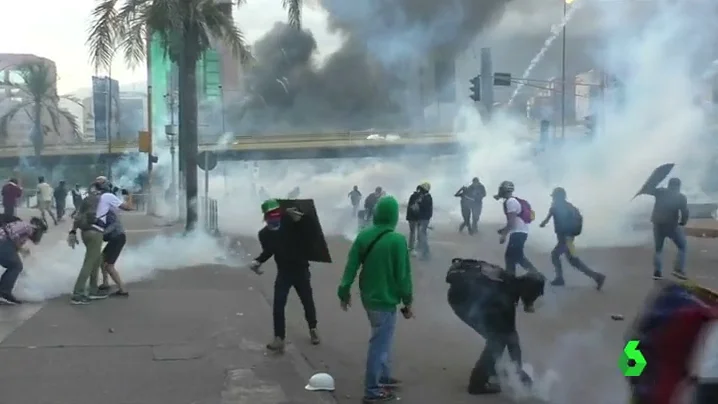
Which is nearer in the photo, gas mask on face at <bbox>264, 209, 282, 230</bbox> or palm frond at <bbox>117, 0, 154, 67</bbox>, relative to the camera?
gas mask on face at <bbox>264, 209, 282, 230</bbox>

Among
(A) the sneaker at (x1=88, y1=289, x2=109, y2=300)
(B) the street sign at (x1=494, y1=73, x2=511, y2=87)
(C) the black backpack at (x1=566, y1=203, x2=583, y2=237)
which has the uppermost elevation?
(B) the street sign at (x1=494, y1=73, x2=511, y2=87)

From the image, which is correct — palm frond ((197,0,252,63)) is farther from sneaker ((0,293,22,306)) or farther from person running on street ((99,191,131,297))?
sneaker ((0,293,22,306))

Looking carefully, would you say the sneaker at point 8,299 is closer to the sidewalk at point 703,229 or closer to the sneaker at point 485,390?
the sneaker at point 485,390

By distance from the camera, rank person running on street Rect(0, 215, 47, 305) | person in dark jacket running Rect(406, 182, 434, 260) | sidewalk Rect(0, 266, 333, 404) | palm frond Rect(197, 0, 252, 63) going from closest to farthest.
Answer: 1. sidewalk Rect(0, 266, 333, 404)
2. person running on street Rect(0, 215, 47, 305)
3. person in dark jacket running Rect(406, 182, 434, 260)
4. palm frond Rect(197, 0, 252, 63)

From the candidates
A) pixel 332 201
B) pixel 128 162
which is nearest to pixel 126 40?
pixel 332 201

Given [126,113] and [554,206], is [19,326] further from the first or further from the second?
[126,113]

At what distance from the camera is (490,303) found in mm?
6133

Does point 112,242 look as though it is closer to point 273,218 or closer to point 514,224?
point 273,218

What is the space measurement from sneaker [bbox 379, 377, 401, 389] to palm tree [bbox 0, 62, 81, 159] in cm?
4881

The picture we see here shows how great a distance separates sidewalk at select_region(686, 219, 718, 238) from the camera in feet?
71.0

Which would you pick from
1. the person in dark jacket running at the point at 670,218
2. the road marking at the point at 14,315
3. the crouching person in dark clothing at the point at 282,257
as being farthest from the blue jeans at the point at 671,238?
the road marking at the point at 14,315

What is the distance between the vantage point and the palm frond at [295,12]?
54.9 ft

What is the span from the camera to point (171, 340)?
26.7ft

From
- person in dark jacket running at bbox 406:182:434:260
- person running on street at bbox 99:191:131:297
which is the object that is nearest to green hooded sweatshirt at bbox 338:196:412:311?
person running on street at bbox 99:191:131:297
